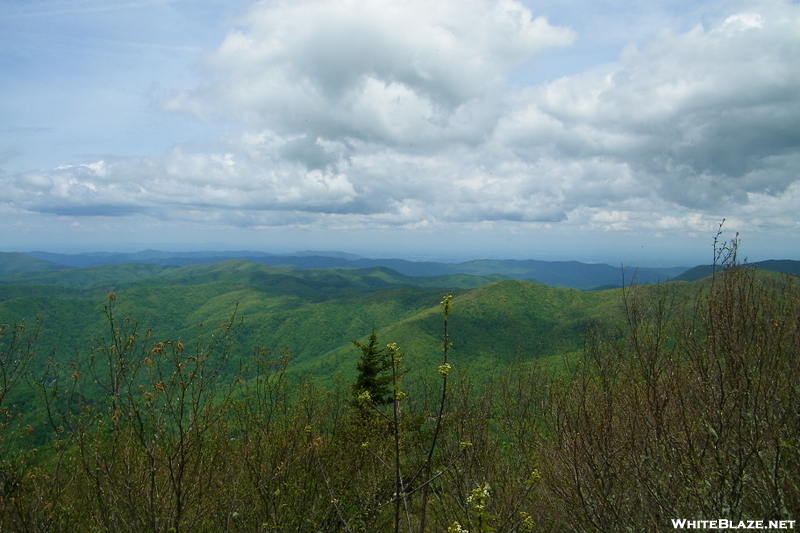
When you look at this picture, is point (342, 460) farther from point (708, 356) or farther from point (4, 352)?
point (708, 356)

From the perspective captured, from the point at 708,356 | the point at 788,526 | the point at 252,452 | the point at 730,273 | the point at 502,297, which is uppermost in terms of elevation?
the point at 730,273

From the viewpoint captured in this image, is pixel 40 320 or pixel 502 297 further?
pixel 502 297

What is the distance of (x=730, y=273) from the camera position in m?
7.61

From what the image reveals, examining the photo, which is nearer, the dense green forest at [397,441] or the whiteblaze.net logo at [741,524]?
the whiteblaze.net logo at [741,524]

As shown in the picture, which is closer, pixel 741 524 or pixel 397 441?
pixel 397 441

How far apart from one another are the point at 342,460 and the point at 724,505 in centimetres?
916

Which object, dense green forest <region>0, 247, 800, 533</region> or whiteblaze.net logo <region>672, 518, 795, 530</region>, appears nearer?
whiteblaze.net logo <region>672, 518, 795, 530</region>

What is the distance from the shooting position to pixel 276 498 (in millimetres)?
9156

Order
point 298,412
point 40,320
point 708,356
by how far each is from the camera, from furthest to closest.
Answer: point 298,412, point 708,356, point 40,320

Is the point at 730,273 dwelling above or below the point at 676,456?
above

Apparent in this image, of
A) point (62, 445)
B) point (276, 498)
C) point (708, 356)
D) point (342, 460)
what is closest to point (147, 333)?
point (62, 445)

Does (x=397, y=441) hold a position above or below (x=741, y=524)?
above

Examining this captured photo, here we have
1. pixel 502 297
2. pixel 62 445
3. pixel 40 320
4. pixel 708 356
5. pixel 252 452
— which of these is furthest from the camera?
pixel 502 297

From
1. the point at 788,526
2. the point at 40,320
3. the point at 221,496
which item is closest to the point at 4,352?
the point at 40,320
